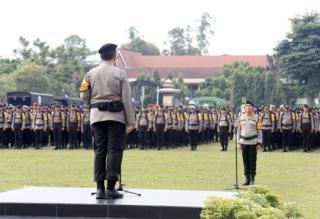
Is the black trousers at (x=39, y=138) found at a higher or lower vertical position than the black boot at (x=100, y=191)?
higher

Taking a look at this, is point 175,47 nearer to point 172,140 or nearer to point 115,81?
point 172,140

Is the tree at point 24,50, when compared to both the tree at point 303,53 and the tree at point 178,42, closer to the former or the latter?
the tree at point 303,53

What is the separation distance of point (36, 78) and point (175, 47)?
9006 centimetres

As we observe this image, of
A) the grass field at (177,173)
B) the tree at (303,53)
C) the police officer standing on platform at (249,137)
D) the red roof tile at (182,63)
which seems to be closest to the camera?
the grass field at (177,173)

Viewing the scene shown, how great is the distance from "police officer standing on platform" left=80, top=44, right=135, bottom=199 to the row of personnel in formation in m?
18.9

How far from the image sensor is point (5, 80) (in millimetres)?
71875

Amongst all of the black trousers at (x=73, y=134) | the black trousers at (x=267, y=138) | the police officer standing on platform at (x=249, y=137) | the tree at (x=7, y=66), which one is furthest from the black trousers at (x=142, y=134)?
the tree at (x=7, y=66)

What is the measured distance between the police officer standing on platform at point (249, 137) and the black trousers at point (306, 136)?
13.4 meters

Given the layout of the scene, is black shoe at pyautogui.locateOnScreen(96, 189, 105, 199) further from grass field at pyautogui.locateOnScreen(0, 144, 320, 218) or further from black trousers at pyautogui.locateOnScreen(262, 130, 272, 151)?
black trousers at pyautogui.locateOnScreen(262, 130, 272, 151)

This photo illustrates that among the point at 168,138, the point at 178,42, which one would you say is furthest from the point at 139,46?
Answer: the point at 168,138

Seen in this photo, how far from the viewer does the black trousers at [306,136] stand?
28.1 m

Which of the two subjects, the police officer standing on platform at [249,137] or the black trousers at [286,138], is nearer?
the police officer standing on platform at [249,137]

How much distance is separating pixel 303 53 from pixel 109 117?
53385mm

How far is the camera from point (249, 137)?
49.1 ft
